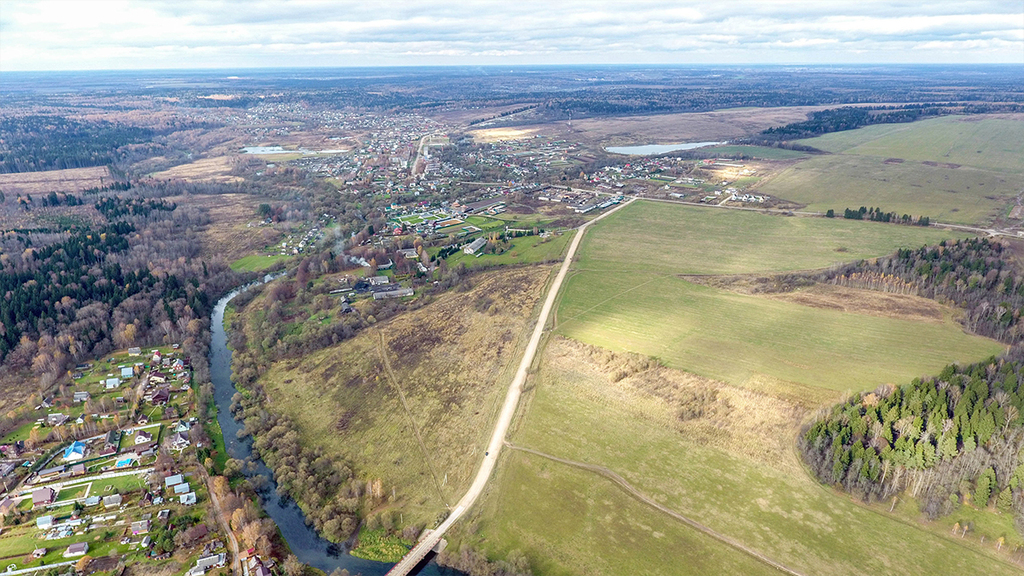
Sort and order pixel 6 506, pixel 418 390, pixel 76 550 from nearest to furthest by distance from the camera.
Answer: pixel 76 550 → pixel 6 506 → pixel 418 390

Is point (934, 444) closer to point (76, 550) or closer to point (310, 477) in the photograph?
point (310, 477)

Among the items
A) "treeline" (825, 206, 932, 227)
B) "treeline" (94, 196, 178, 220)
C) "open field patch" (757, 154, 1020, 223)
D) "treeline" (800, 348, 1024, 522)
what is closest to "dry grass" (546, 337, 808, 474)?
"treeline" (800, 348, 1024, 522)

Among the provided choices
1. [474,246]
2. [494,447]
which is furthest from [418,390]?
[474,246]

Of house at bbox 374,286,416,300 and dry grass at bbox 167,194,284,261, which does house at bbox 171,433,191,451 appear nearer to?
house at bbox 374,286,416,300

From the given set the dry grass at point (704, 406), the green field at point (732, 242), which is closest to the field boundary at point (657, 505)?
the dry grass at point (704, 406)

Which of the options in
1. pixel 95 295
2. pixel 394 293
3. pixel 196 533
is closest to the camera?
pixel 196 533

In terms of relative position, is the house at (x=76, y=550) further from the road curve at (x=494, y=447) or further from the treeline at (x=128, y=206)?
the treeline at (x=128, y=206)

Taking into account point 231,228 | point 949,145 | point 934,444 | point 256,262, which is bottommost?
point 934,444

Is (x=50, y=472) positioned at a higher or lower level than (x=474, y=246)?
lower
